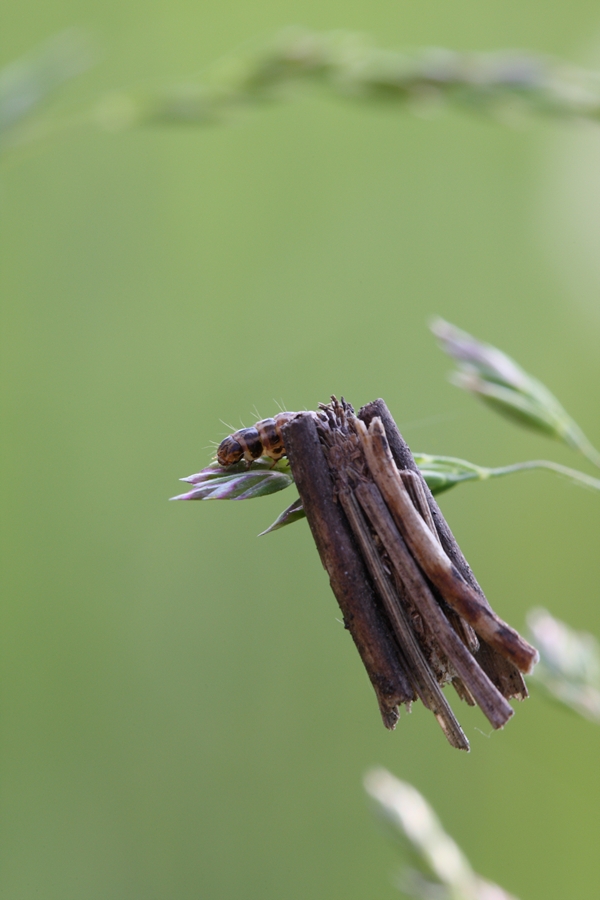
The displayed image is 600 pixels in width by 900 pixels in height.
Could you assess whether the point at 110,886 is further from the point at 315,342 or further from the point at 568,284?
the point at 568,284

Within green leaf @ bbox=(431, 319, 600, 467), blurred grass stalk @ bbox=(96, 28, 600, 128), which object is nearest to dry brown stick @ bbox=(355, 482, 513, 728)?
green leaf @ bbox=(431, 319, 600, 467)

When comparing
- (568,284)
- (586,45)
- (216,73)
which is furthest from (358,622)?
(586,45)

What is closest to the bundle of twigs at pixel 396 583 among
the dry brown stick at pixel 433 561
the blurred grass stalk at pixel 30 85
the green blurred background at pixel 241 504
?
the dry brown stick at pixel 433 561

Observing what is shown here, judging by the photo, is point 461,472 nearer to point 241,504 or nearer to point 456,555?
point 456,555

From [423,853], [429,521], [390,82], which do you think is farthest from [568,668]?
[390,82]

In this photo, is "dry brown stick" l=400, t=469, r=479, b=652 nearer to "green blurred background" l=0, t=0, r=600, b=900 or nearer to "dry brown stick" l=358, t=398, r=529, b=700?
"dry brown stick" l=358, t=398, r=529, b=700

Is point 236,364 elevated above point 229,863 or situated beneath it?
elevated above
